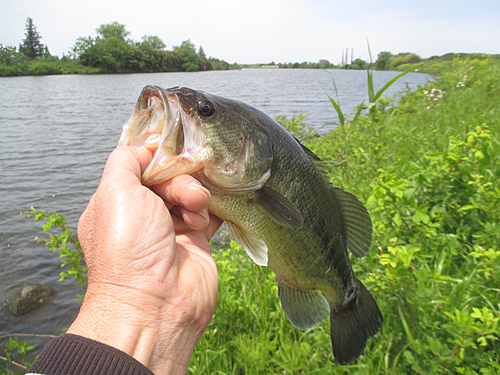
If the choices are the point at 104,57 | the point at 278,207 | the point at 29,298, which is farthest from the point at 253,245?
the point at 104,57

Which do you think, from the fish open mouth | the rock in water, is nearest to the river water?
the rock in water

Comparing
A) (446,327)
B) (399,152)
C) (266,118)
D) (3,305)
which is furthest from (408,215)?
(3,305)

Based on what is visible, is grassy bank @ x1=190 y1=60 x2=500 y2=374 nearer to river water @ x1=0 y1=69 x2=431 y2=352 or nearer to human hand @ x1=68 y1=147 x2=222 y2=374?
human hand @ x1=68 y1=147 x2=222 y2=374

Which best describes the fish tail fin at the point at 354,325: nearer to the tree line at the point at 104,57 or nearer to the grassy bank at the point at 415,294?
the grassy bank at the point at 415,294

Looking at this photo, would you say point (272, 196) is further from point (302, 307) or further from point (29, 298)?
point (29, 298)

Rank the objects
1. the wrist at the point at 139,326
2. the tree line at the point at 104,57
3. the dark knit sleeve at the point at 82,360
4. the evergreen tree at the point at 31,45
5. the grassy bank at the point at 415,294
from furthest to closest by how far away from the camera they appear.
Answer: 1. the evergreen tree at the point at 31,45
2. the tree line at the point at 104,57
3. the grassy bank at the point at 415,294
4. the wrist at the point at 139,326
5. the dark knit sleeve at the point at 82,360

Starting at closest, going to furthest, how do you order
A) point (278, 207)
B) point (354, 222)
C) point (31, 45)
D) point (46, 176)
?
point (278, 207)
point (354, 222)
point (46, 176)
point (31, 45)

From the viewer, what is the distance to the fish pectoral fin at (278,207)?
6.23 ft

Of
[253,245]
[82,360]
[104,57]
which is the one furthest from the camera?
[104,57]

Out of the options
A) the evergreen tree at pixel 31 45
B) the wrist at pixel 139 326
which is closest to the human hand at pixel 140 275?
the wrist at pixel 139 326

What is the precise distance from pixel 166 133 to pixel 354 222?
1.54m

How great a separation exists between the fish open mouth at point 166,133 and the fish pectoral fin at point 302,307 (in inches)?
46.4

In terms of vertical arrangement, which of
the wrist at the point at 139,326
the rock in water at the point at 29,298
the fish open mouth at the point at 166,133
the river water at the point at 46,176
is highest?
the fish open mouth at the point at 166,133

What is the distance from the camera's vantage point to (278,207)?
1898 mm
